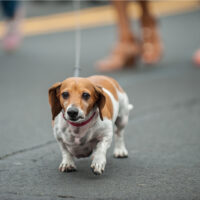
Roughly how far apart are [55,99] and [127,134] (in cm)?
177

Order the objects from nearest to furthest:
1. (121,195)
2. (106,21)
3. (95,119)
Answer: (121,195), (95,119), (106,21)

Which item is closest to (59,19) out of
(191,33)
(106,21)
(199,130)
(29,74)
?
(106,21)

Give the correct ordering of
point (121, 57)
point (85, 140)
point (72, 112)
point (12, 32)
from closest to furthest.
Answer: point (72, 112) < point (85, 140) < point (121, 57) < point (12, 32)

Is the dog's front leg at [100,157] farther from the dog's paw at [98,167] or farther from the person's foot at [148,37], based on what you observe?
the person's foot at [148,37]

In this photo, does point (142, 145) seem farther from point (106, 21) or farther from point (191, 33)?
point (106, 21)

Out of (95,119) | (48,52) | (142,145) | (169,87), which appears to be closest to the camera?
(95,119)

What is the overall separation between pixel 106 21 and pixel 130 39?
7.34 m

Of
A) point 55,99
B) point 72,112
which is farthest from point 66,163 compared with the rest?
point 72,112

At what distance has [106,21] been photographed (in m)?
16.9

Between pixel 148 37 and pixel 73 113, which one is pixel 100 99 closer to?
pixel 73 113

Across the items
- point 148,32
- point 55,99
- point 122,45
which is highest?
point 55,99

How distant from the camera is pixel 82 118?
403 cm

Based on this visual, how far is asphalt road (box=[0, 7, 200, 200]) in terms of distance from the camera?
4004mm

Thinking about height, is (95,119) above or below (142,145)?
above
